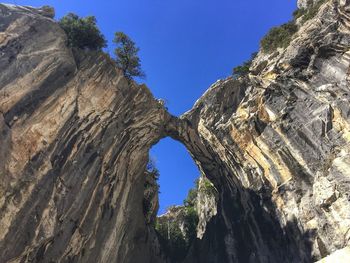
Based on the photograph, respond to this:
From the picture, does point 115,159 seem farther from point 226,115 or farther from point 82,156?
point 226,115

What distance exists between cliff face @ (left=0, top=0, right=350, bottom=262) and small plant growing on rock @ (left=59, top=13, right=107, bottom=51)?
145 centimetres

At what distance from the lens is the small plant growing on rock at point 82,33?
32875mm

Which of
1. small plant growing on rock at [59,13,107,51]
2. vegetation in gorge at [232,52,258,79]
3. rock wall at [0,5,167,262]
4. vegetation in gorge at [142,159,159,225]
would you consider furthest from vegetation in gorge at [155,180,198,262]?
small plant growing on rock at [59,13,107,51]

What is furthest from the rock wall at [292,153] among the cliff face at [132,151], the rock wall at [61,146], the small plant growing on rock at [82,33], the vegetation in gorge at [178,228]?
the small plant growing on rock at [82,33]

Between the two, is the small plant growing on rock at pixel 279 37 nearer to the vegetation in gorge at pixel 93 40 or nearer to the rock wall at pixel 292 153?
the rock wall at pixel 292 153

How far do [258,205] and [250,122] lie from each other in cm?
729

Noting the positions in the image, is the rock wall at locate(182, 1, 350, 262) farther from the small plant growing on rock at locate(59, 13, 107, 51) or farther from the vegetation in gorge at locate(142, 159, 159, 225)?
the small plant growing on rock at locate(59, 13, 107, 51)

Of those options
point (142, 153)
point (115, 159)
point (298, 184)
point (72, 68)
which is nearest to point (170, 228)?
point (142, 153)

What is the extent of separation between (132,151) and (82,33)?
11.2 m

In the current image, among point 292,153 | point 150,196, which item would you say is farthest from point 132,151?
point 292,153

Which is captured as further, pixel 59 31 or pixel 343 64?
pixel 59 31

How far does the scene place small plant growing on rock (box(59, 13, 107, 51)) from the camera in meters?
32.9

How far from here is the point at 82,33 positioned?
3322cm

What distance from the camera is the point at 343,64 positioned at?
2845cm
